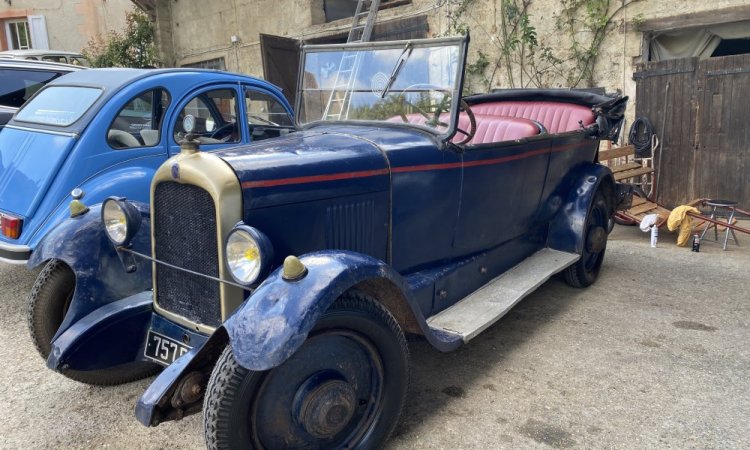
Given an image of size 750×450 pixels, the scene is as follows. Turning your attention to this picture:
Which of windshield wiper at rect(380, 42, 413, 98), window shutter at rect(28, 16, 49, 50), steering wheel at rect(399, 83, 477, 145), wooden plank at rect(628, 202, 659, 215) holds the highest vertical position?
window shutter at rect(28, 16, 49, 50)

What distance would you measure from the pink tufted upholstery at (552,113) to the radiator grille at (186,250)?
353 centimetres

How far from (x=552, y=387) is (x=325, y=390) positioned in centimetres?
144

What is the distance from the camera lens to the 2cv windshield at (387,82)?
3.17 metres

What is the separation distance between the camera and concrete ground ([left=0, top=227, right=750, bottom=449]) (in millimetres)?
2596

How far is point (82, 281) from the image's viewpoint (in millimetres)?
2805

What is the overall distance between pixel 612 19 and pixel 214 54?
8.68 meters

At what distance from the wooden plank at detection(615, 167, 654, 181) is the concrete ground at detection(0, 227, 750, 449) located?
8.20ft

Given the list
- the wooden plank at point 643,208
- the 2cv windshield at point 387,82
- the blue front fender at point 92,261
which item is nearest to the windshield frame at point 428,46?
the 2cv windshield at point 387,82

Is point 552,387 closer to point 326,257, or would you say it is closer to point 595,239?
point 326,257

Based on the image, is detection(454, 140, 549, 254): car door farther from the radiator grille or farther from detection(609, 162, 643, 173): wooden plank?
detection(609, 162, 643, 173): wooden plank

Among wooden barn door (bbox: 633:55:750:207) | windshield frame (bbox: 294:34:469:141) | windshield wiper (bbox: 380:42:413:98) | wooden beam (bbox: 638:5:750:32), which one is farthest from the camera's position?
wooden barn door (bbox: 633:55:750:207)

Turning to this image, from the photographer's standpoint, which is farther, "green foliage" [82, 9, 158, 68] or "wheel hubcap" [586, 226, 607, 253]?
"green foliage" [82, 9, 158, 68]

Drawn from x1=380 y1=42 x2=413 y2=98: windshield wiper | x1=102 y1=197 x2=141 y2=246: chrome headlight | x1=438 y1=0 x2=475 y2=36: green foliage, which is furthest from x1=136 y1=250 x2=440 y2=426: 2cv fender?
x1=438 y1=0 x2=475 y2=36: green foliage

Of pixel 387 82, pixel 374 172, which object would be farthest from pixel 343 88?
pixel 374 172
